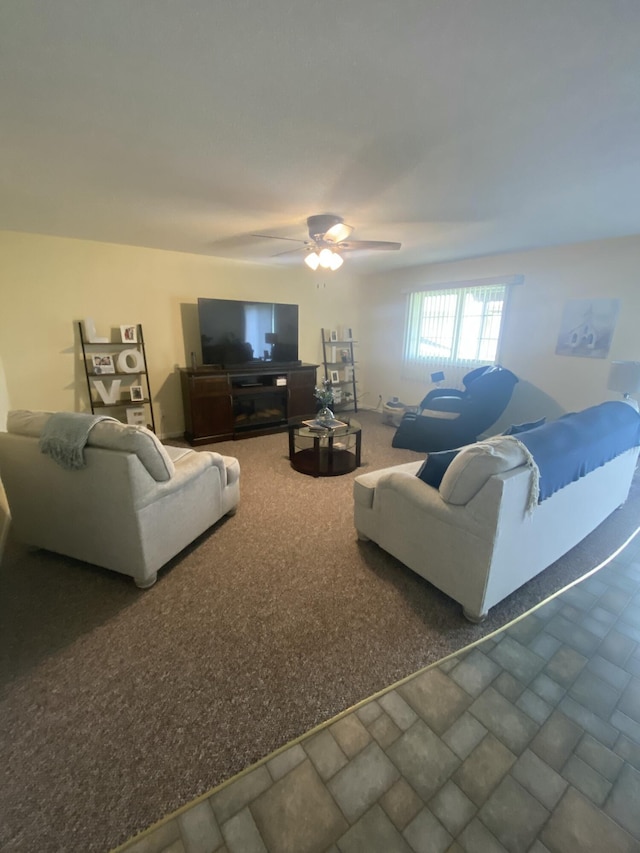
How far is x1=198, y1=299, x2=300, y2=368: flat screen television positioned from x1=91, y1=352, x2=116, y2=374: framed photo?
38.8 inches

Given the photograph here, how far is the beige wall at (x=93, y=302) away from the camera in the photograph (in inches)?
132

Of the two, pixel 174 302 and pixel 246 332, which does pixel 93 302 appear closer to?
pixel 174 302

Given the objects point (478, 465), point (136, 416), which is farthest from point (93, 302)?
point (478, 465)

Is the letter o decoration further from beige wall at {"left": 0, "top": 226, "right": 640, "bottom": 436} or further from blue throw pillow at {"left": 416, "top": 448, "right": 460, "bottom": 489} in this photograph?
blue throw pillow at {"left": 416, "top": 448, "right": 460, "bottom": 489}

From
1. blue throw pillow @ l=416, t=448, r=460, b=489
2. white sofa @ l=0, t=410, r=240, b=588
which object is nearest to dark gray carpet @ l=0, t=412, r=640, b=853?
white sofa @ l=0, t=410, r=240, b=588

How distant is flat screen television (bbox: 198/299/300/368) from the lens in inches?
165

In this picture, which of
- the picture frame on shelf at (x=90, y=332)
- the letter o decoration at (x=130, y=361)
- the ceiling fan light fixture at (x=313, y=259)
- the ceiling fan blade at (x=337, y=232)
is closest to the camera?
the ceiling fan blade at (x=337, y=232)

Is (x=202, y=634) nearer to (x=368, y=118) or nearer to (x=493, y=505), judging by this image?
(x=493, y=505)

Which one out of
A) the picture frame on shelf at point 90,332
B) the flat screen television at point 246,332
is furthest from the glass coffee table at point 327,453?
the picture frame on shelf at point 90,332

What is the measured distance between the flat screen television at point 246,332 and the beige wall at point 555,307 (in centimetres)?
215

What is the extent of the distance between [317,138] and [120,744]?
263 centimetres

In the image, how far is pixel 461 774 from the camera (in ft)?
3.88

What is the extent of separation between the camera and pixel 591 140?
1.63m

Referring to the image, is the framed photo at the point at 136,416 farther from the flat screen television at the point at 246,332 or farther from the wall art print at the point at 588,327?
the wall art print at the point at 588,327
